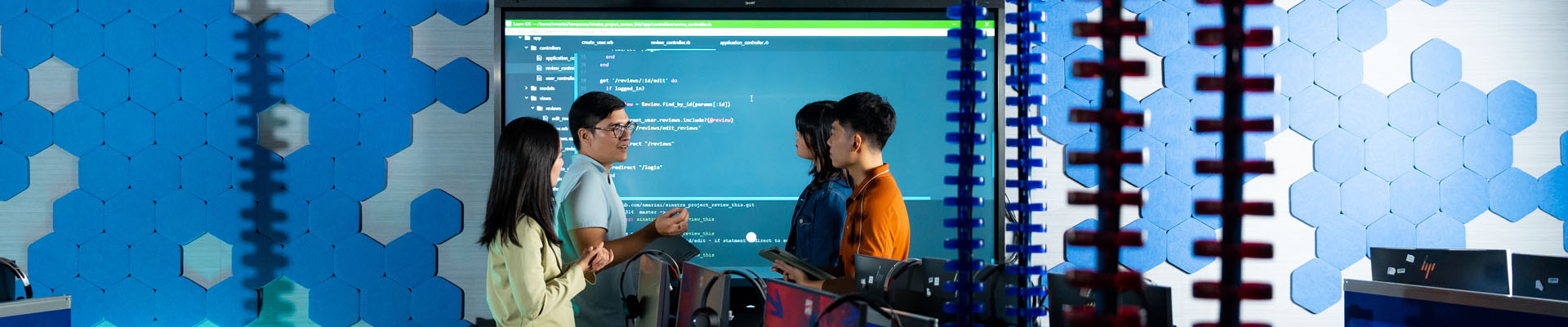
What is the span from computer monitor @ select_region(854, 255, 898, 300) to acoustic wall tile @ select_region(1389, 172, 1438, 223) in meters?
2.47

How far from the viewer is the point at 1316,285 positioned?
3.49m

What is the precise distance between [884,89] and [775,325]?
6.18 ft

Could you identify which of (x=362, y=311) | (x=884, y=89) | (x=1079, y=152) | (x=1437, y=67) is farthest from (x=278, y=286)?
(x=1437, y=67)

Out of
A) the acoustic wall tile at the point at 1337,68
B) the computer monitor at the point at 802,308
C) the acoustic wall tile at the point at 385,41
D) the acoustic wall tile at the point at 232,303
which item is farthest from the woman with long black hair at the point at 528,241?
the acoustic wall tile at the point at 1337,68

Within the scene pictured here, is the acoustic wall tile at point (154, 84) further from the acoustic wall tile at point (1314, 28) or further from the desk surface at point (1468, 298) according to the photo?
the acoustic wall tile at point (1314, 28)

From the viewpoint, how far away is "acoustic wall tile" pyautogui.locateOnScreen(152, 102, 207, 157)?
3.34m

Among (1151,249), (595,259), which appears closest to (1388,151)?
(1151,249)

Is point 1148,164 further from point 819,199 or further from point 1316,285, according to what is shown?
point 819,199

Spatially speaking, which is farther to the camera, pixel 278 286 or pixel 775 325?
pixel 278 286

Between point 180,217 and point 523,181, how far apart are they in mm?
1776

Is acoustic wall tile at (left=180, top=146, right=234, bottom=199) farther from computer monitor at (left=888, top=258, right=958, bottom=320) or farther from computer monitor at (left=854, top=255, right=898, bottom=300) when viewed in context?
computer monitor at (left=888, top=258, right=958, bottom=320)

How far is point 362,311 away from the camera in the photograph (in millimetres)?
3402

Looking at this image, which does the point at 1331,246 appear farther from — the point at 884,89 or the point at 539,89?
the point at 539,89

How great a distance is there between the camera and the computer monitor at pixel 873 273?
198cm
